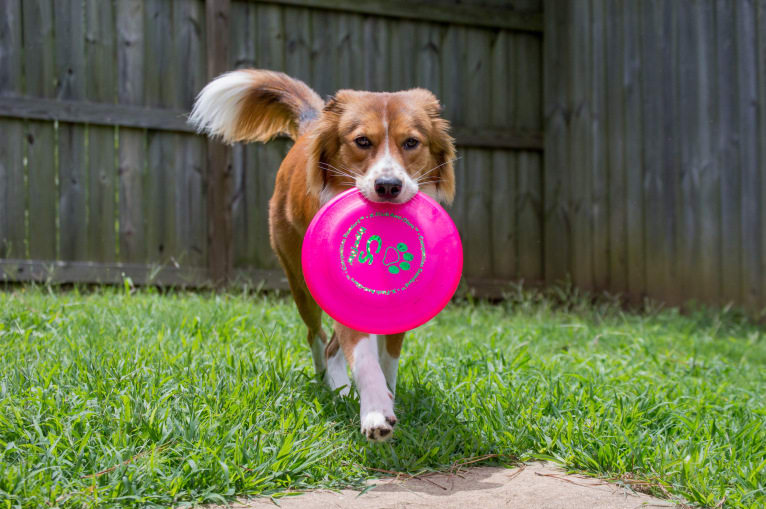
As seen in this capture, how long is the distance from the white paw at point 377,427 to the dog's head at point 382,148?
0.82m

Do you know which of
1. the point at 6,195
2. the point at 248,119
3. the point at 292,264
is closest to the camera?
the point at 292,264

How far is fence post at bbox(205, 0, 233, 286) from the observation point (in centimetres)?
645

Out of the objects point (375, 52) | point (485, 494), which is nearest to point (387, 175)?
point (485, 494)

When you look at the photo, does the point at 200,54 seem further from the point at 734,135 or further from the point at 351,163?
the point at 734,135

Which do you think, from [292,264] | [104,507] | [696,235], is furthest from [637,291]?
[104,507]

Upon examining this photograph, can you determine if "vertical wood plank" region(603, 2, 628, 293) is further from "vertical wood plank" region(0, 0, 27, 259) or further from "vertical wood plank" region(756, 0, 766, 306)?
"vertical wood plank" region(0, 0, 27, 259)

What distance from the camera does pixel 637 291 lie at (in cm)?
699

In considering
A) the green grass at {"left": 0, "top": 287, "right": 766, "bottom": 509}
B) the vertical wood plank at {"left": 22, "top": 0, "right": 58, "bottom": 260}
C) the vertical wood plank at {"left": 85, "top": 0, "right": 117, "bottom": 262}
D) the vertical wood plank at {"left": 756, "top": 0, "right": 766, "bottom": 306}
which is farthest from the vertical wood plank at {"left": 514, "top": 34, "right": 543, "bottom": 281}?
the vertical wood plank at {"left": 22, "top": 0, "right": 58, "bottom": 260}

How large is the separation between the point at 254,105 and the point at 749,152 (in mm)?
4061

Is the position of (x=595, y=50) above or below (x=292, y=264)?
above

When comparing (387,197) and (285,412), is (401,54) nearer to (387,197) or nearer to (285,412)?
(387,197)

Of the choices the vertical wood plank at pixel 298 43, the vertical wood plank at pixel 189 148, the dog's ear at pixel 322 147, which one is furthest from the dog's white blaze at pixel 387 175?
the vertical wood plank at pixel 298 43

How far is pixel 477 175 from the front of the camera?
24.1 feet

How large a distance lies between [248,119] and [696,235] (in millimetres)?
4025
